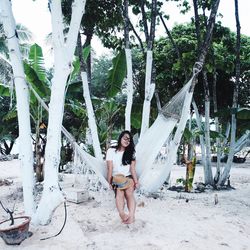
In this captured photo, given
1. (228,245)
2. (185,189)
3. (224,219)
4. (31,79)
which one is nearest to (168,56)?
(185,189)

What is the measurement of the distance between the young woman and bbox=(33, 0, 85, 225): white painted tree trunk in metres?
0.54

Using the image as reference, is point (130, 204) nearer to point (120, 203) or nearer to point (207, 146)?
point (120, 203)

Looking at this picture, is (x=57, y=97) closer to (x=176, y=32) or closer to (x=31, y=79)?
(x=31, y=79)

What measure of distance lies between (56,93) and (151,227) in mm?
1384

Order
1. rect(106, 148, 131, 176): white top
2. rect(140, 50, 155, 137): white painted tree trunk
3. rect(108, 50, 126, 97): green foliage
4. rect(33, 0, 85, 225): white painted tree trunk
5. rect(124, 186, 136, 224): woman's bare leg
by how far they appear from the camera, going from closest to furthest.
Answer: rect(33, 0, 85, 225): white painted tree trunk < rect(124, 186, 136, 224): woman's bare leg < rect(106, 148, 131, 176): white top < rect(140, 50, 155, 137): white painted tree trunk < rect(108, 50, 126, 97): green foliage

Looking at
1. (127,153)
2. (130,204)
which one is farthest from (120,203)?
(127,153)

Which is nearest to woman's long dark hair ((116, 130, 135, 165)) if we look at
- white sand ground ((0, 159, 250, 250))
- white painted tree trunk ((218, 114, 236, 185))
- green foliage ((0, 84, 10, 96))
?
white sand ground ((0, 159, 250, 250))

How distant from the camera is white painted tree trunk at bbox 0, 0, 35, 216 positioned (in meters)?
2.38

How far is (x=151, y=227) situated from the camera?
2.61 m

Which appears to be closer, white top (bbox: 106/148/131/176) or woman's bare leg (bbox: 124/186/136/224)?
woman's bare leg (bbox: 124/186/136/224)

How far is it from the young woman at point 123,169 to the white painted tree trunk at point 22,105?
2.31ft

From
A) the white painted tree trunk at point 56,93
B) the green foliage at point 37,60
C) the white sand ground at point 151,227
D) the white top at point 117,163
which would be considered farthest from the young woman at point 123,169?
the green foliage at point 37,60

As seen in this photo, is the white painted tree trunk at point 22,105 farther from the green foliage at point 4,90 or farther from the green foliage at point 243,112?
the green foliage at point 243,112

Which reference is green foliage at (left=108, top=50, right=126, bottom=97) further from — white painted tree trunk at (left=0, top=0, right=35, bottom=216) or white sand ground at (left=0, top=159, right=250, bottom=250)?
white painted tree trunk at (left=0, top=0, right=35, bottom=216)
